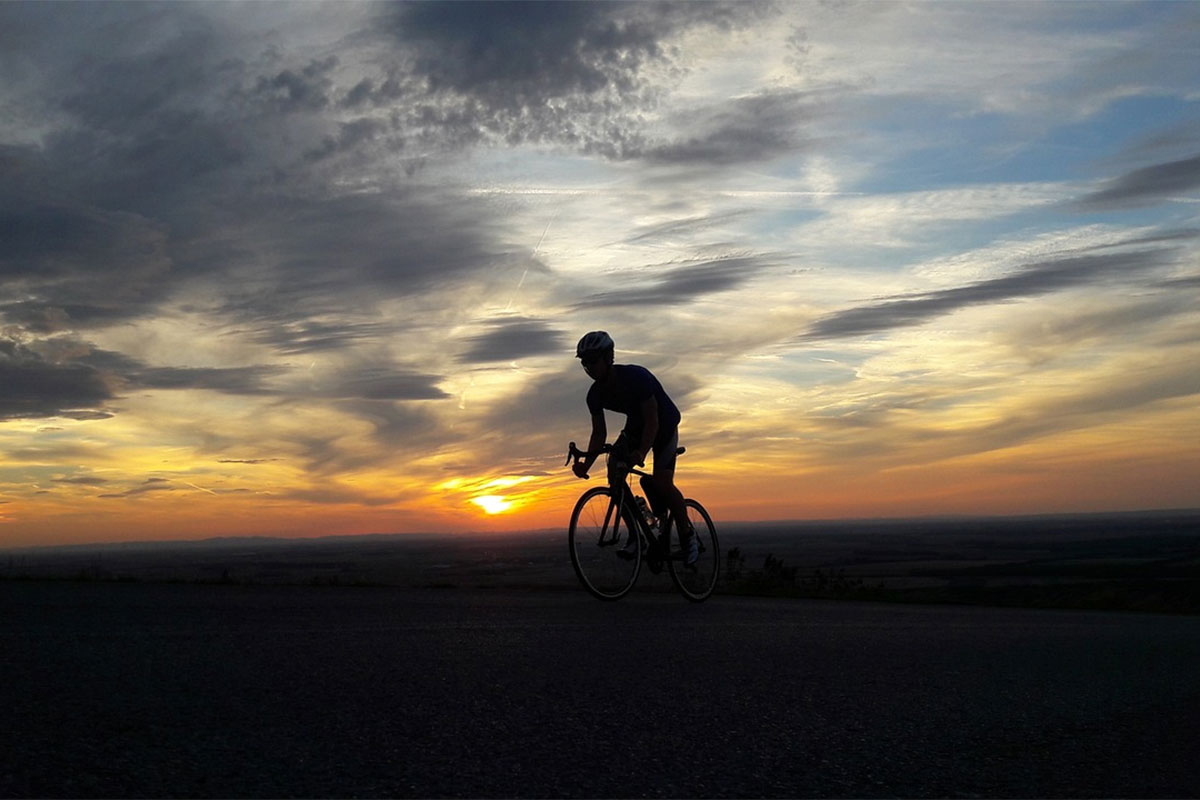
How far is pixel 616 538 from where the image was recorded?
31.7 ft

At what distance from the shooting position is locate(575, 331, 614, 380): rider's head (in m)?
9.29

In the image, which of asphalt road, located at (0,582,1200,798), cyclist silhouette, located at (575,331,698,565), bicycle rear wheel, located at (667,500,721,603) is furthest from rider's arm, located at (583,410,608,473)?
asphalt road, located at (0,582,1200,798)

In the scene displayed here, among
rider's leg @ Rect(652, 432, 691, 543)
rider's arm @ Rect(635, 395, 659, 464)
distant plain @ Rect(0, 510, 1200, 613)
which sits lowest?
distant plain @ Rect(0, 510, 1200, 613)

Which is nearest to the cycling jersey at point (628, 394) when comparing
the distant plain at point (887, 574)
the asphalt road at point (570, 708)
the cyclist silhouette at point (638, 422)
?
the cyclist silhouette at point (638, 422)

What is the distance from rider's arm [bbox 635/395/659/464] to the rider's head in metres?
0.56

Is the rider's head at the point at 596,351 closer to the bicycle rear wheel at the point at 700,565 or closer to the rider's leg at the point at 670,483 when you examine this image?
the rider's leg at the point at 670,483

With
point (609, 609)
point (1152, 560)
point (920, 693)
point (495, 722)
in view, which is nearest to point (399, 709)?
point (495, 722)

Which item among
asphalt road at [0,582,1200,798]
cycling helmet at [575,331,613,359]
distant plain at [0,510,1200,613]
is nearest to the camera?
asphalt road at [0,582,1200,798]

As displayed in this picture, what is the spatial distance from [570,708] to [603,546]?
17.7 feet

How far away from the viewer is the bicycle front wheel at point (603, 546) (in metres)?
9.47

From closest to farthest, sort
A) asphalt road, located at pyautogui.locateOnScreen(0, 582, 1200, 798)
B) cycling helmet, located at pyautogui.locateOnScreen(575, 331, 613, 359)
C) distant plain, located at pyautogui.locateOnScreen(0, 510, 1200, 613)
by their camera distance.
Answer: asphalt road, located at pyautogui.locateOnScreen(0, 582, 1200, 798)
cycling helmet, located at pyautogui.locateOnScreen(575, 331, 613, 359)
distant plain, located at pyautogui.locateOnScreen(0, 510, 1200, 613)

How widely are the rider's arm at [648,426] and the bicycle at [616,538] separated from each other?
24cm

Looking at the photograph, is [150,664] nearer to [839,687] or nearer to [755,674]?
[755,674]

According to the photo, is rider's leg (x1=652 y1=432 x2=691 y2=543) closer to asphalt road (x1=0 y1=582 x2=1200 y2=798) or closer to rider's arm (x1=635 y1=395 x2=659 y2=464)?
rider's arm (x1=635 y1=395 x2=659 y2=464)
